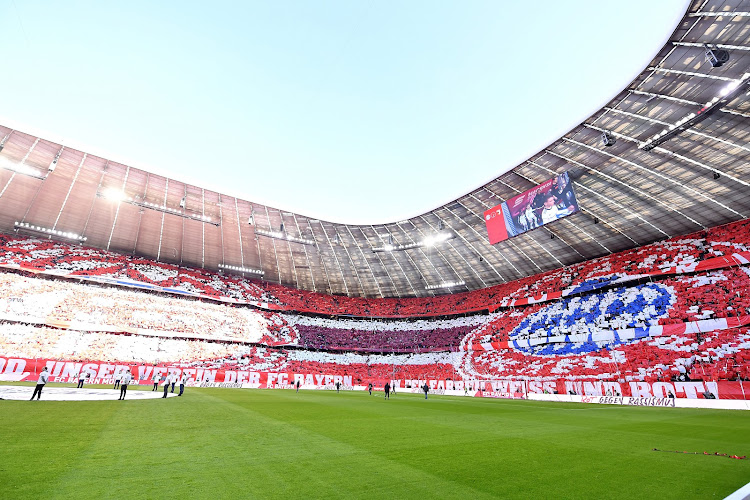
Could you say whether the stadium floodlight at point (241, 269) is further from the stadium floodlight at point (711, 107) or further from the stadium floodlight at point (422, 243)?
the stadium floodlight at point (711, 107)

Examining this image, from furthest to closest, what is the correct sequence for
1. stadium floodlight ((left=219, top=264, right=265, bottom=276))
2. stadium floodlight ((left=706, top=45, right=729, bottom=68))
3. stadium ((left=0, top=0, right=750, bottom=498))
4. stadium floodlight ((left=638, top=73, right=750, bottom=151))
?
stadium floodlight ((left=219, top=264, right=265, bottom=276)), stadium floodlight ((left=638, top=73, right=750, bottom=151)), stadium floodlight ((left=706, top=45, right=729, bottom=68)), stadium ((left=0, top=0, right=750, bottom=498))

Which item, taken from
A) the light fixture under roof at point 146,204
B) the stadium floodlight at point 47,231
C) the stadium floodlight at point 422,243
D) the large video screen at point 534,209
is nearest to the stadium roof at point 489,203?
the light fixture under roof at point 146,204

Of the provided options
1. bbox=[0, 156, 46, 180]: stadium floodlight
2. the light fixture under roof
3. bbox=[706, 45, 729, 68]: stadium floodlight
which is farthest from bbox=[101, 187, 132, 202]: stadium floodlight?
bbox=[706, 45, 729, 68]: stadium floodlight

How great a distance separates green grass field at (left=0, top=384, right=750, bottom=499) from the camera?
459cm

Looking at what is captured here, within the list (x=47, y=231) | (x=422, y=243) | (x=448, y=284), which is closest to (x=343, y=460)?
(x=422, y=243)

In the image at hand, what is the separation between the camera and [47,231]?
42375mm

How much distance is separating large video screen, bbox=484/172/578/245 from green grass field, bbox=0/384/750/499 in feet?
60.8

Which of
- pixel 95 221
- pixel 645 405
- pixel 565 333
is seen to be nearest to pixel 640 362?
pixel 645 405

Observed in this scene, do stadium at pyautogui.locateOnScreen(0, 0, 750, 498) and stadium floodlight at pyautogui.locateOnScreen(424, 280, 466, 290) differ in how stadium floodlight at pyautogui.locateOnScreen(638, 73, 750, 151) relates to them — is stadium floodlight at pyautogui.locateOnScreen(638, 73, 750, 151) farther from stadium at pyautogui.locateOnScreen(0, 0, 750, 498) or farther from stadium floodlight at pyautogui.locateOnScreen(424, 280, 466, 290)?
stadium floodlight at pyautogui.locateOnScreen(424, 280, 466, 290)

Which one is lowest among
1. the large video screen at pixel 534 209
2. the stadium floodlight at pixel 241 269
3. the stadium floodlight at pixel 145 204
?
the large video screen at pixel 534 209

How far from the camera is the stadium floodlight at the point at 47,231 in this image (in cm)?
4112

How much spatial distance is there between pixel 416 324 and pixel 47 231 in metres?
50.2

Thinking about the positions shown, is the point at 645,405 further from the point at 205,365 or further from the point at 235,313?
the point at 235,313

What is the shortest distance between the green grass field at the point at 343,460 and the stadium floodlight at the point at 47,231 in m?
42.4
